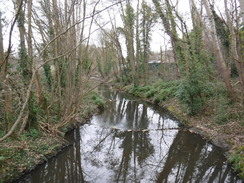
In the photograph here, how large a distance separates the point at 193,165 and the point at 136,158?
1.90 metres

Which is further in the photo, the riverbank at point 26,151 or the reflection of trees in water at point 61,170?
the reflection of trees in water at point 61,170

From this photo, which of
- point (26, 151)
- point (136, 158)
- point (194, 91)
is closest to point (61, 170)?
point (26, 151)

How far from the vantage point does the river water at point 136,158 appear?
549 cm

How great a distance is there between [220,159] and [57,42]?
26.5ft

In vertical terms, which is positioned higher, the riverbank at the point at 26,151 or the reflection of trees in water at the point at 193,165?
the riverbank at the point at 26,151

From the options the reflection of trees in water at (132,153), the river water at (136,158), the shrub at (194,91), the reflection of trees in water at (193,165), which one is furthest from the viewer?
the shrub at (194,91)

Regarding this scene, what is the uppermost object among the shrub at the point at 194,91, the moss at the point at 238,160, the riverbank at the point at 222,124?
the shrub at the point at 194,91

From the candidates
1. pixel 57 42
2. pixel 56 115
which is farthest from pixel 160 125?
pixel 57 42

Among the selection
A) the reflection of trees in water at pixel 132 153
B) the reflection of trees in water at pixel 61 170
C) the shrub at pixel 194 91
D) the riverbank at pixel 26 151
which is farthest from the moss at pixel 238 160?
the riverbank at pixel 26 151

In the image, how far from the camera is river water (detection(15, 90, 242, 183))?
216 inches

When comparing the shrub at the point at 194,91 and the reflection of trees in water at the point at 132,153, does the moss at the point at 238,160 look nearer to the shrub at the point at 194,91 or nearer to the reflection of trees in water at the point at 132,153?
the reflection of trees in water at the point at 132,153

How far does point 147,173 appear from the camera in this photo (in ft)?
18.6

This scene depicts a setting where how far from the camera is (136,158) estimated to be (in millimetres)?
6660

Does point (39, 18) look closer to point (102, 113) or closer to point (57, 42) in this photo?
point (57, 42)
